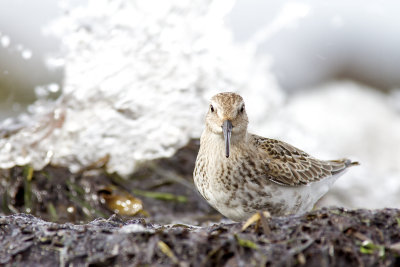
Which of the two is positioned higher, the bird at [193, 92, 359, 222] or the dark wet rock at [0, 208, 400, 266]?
the bird at [193, 92, 359, 222]

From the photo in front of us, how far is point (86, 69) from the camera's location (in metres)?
7.41

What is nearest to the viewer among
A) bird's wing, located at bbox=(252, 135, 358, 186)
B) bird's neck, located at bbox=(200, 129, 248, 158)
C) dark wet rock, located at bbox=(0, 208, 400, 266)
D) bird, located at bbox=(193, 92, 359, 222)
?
dark wet rock, located at bbox=(0, 208, 400, 266)

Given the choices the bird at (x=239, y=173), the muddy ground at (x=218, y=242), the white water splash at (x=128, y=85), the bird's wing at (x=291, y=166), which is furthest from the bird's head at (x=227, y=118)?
the white water splash at (x=128, y=85)

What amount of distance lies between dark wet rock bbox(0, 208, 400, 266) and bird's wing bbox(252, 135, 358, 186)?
947 millimetres

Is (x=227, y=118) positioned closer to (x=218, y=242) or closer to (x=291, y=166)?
(x=291, y=166)

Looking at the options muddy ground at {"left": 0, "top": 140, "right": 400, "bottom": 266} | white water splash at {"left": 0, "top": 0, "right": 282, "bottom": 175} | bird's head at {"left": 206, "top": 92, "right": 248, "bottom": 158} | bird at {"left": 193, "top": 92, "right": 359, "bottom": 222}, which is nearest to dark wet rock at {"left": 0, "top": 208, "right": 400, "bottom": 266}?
→ muddy ground at {"left": 0, "top": 140, "right": 400, "bottom": 266}

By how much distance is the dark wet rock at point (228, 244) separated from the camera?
3.38 metres

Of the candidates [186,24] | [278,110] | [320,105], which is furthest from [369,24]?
[186,24]

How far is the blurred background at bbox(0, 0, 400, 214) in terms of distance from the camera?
7.06 m

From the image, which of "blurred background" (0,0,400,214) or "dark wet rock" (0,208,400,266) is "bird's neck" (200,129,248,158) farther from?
"blurred background" (0,0,400,214)

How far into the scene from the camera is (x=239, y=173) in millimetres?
4570

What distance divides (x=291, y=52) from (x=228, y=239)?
881 centimetres

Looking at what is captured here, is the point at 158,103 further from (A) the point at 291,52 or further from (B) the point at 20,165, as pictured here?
(A) the point at 291,52

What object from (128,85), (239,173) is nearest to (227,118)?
(239,173)
